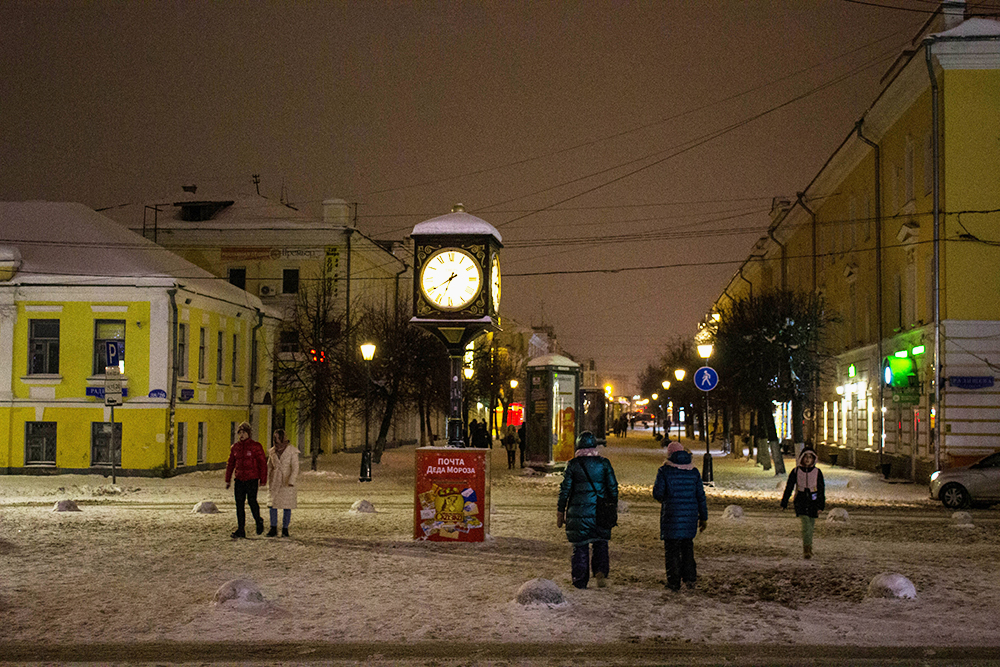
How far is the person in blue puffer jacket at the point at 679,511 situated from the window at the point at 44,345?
87.1 feet

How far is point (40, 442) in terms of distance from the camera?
33.4 metres

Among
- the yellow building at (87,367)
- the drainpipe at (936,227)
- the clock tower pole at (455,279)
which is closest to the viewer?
the clock tower pole at (455,279)

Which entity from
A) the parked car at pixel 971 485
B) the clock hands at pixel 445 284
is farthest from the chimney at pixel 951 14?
the clock hands at pixel 445 284

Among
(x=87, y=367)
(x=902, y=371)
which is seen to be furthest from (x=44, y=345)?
(x=902, y=371)

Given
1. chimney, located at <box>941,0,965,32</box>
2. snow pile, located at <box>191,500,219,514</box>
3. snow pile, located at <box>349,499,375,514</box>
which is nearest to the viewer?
snow pile, located at <box>349,499,375,514</box>

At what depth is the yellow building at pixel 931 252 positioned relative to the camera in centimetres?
2959

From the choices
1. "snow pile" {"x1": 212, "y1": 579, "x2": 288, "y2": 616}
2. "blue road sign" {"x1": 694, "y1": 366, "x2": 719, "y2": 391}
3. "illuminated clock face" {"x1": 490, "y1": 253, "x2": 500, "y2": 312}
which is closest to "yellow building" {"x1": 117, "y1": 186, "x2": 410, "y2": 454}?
"blue road sign" {"x1": 694, "y1": 366, "x2": 719, "y2": 391}

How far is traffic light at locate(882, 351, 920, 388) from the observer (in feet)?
105

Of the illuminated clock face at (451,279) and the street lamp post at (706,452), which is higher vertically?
the illuminated clock face at (451,279)

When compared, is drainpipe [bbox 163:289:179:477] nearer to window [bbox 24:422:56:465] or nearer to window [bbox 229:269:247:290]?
window [bbox 24:422:56:465]

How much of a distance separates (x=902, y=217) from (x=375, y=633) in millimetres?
28821

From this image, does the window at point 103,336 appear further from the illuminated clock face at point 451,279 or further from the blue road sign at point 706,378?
the illuminated clock face at point 451,279

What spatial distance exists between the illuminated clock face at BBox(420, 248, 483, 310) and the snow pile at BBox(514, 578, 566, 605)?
19.0 ft

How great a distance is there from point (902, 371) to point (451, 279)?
20.9 meters
